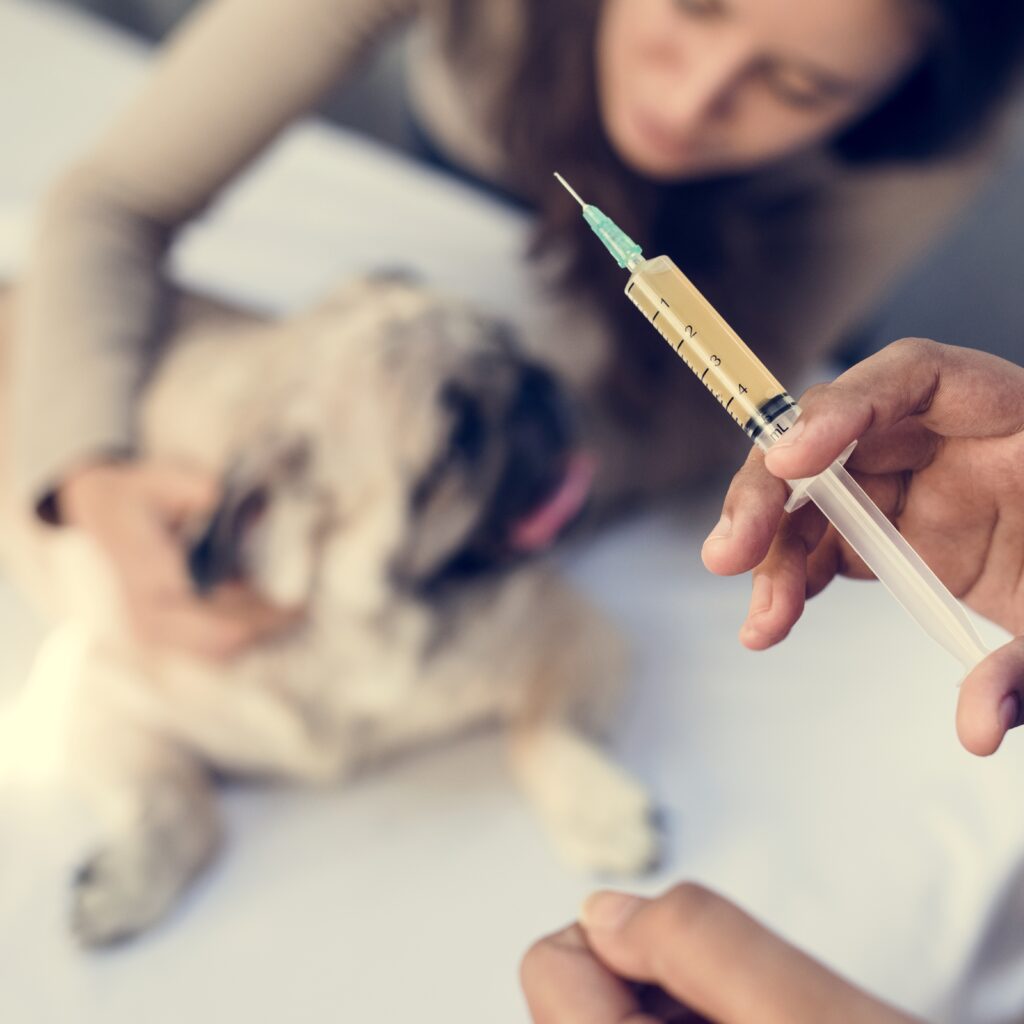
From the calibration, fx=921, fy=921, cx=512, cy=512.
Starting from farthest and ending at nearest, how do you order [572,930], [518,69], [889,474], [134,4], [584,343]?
[134,4]
[584,343]
[518,69]
[572,930]
[889,474]

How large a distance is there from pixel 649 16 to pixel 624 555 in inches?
22.6

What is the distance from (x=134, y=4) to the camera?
181 cm

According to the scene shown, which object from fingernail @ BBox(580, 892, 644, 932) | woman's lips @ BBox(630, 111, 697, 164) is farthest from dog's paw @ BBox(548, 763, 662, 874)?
woman's lips @ BBox(630, 111, 697, 164)

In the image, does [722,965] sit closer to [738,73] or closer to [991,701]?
[991,701]

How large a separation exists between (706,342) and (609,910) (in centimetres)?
33

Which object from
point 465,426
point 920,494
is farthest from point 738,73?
point 920,494

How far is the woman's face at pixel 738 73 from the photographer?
76cm

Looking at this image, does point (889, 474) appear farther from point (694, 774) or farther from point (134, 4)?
point (134, 4)

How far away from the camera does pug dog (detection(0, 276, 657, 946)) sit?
87 centimetres

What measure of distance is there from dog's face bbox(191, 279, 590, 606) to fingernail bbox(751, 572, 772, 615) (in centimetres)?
54

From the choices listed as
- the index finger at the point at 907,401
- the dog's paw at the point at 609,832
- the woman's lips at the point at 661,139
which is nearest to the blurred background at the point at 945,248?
the index finger at the point at 907,401

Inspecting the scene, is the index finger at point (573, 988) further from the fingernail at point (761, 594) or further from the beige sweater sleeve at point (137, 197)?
the beige sweater sleeve at point (137, 197)

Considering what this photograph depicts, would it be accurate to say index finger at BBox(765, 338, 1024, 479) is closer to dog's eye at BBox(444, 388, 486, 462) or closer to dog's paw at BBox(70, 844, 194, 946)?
dog's eye at BBox(444, 388, 486, 462)

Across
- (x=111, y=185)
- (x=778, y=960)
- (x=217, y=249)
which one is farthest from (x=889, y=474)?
(x=217, y=249)
